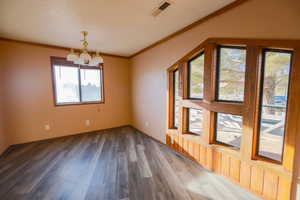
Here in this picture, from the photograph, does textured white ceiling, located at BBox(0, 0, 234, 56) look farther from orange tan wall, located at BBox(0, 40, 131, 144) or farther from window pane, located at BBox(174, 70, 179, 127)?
window pane, located at BBox(174, 70, 179, 127)

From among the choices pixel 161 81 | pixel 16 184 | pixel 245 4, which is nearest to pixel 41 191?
pixel 16 184

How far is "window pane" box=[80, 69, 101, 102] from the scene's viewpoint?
403 centimetres

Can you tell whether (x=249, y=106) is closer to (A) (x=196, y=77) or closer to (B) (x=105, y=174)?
(A) (x=196, y=77)

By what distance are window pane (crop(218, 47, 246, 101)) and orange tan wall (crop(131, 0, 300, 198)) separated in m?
0.26

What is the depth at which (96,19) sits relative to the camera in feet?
7.05

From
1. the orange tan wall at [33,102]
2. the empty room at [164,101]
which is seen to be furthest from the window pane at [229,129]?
the orange tan wall at [33,102]

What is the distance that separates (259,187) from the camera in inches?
65.7

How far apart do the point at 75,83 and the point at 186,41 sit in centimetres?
323

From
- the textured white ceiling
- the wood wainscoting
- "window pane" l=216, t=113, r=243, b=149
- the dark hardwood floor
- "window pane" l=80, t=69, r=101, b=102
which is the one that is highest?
the textured white ceiling

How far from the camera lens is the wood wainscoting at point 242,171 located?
1510mm

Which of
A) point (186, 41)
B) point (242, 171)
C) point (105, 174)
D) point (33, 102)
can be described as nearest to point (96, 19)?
point (186, 41)

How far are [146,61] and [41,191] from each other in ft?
10.9

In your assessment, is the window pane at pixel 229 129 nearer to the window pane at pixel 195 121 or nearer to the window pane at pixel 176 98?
the window pane at pixel 195 121

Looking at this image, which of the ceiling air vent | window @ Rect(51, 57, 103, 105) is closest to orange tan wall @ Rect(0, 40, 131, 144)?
window @ Rect(51, 57, 103, 105)
